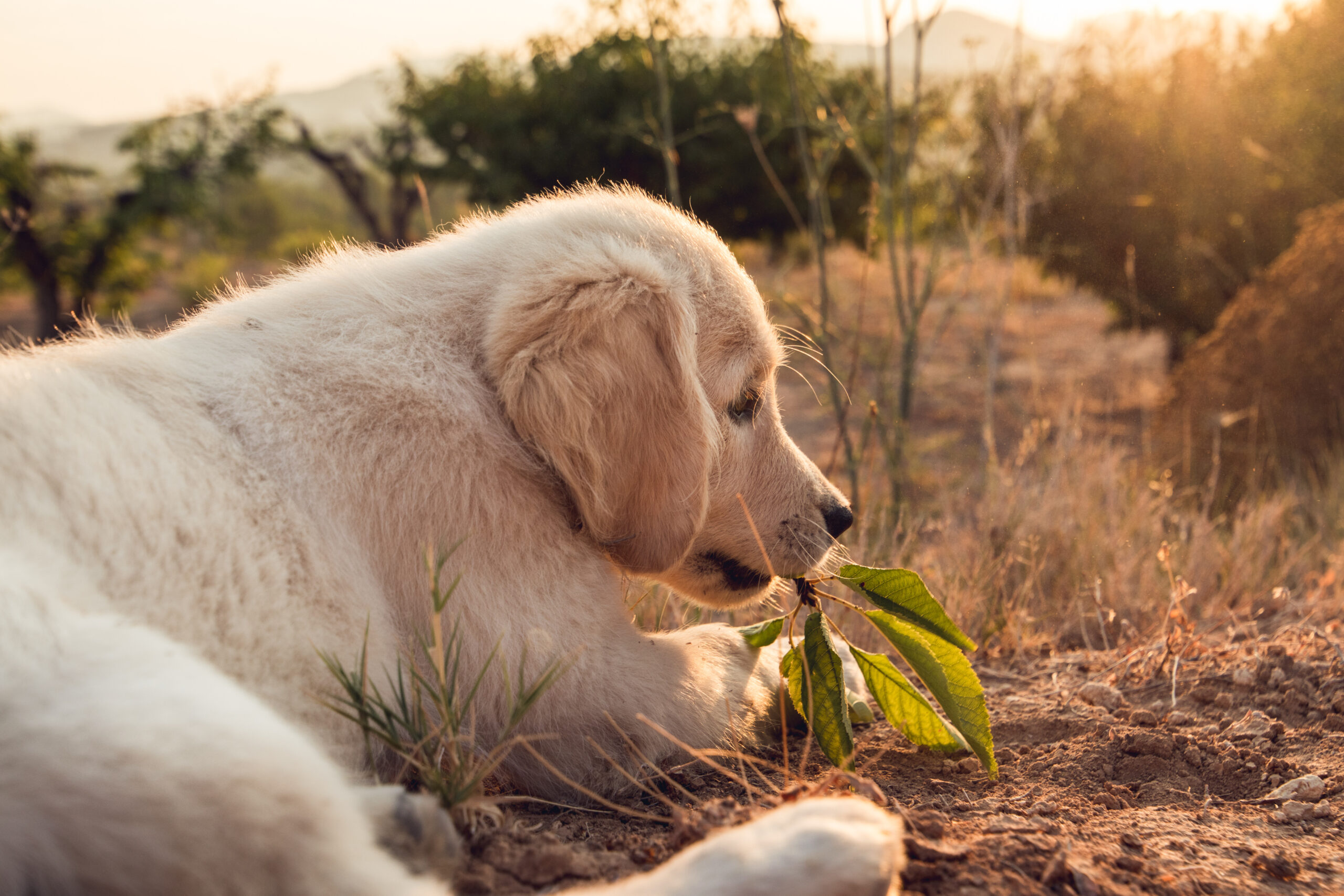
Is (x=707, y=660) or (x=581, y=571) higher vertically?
(x=581, y=571)

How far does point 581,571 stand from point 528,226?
1.02m

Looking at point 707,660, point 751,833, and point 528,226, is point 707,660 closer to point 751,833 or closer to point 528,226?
point 751,833

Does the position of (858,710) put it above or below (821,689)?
below

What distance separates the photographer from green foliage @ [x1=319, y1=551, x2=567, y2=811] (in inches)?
80.4

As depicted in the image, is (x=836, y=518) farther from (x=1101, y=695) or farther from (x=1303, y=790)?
(x=1303, y=790)

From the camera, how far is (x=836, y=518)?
3.09 metres

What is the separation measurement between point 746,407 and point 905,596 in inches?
28.9

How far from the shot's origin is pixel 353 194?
15289 millimetres

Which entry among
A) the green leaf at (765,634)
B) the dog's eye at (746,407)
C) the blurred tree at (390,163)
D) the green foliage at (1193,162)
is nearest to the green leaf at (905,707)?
the green leaf at (765,634)

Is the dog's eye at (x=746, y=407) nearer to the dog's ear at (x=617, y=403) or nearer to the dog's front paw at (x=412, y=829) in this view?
the dog's ear at (x=617, y=403)

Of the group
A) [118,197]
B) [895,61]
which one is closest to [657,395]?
[895,61]

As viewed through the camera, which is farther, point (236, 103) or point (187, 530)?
point (236, 103)

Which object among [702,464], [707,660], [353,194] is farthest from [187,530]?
[353,194]

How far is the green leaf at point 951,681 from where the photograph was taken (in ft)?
8.37
